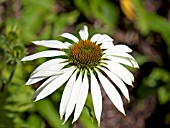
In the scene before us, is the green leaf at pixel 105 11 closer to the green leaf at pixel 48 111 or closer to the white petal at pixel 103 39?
the green leaf at pixel 48 111

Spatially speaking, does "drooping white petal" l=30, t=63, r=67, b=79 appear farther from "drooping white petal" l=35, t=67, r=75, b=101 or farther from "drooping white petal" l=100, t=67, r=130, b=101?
"drooping white petal" l=100, t=67, r=130, b=101

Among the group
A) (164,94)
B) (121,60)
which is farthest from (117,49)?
(164,94)

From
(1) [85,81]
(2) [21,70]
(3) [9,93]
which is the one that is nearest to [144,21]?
(2) [21,70]

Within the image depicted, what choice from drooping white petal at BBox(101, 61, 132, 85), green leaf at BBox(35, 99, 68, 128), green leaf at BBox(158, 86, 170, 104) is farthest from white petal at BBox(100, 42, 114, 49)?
green leaf at BBox(158, 86, 170, 104)

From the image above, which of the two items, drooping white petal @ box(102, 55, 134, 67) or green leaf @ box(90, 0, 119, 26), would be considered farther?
green leaf @ box(90, 0, 119, 26)

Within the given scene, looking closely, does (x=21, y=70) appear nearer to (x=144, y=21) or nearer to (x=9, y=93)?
(x=9, y=93)

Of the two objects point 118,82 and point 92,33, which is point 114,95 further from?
point 92,33
